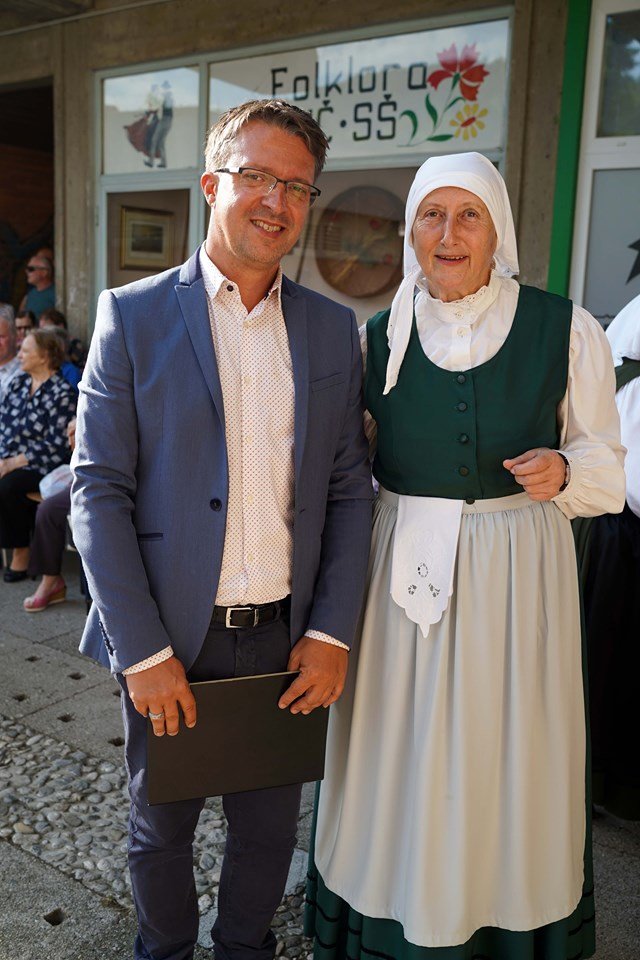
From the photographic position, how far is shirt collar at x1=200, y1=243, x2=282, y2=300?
192 centimetres

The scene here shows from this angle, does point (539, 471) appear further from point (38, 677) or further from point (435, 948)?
point (38, 677)

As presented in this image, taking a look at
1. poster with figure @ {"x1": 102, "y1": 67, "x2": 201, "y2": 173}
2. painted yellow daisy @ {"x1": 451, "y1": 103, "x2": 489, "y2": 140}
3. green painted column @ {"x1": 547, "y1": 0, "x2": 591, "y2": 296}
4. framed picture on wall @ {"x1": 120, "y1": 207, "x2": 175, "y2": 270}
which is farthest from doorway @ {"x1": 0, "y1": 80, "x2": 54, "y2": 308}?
green painted column @ {"x1": 547, "y1": 0, "x2": 591, "y2": 296}

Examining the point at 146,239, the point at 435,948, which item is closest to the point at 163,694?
the point at 435,948

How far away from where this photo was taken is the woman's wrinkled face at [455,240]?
203cm

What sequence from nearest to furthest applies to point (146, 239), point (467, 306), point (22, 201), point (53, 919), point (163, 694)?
point (163, 694)
point (467, 306)
point (53, 919)
point (146, 239)
point (22, 201)

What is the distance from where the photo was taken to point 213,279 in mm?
1929

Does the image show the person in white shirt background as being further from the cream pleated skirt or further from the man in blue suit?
the man in blue suit

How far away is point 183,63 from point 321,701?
556cm

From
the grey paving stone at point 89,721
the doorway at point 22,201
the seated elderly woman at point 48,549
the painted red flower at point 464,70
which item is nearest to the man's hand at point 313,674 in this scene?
the grey paving stone at point 89,721

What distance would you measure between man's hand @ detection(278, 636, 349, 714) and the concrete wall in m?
3.41

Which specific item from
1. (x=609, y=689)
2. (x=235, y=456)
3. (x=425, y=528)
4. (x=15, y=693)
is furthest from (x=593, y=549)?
(x=15, y=693)

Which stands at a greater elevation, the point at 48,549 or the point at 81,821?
the point at 48,549

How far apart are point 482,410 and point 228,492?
0.61m

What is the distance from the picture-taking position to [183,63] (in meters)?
6.22
